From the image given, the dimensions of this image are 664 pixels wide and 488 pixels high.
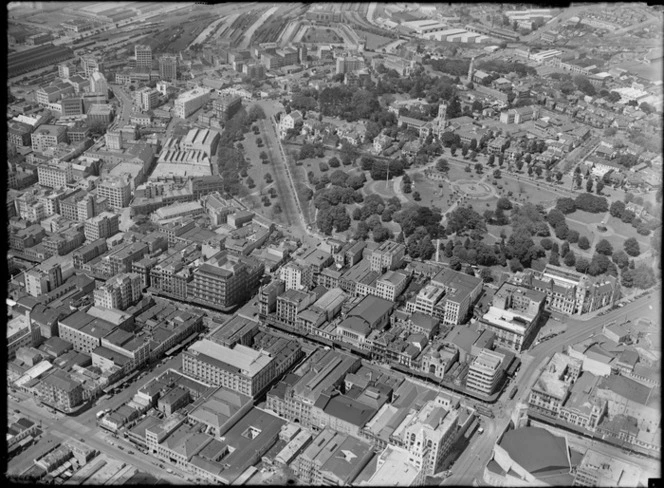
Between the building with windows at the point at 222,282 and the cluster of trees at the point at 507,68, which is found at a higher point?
the cluster of trees at the point at 507,68

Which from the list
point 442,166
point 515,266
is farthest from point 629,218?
point 442,166

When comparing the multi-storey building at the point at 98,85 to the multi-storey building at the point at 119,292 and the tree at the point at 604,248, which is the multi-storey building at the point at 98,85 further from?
the tree at the point at 604,248

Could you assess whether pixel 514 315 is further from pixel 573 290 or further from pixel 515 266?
pixel 515 266

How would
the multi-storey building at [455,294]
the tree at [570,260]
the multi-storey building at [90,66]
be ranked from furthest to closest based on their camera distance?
the multi-storey building at [90,66] → the tree at [570,260] → the multi-storey building at [455,294]

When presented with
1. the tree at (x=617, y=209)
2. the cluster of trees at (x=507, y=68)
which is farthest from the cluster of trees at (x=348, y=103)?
the tree at (x=617, y=209)

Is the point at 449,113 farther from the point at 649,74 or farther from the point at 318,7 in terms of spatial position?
the point at 318,7
